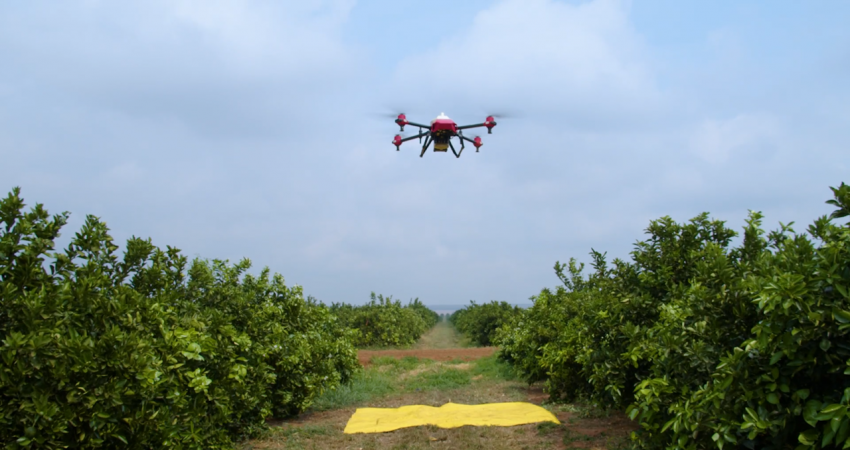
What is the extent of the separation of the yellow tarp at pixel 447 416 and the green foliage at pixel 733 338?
1865 mm

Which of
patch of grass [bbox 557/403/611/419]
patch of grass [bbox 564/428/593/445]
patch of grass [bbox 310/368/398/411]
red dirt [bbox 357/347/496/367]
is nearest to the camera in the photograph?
patch of grass [bbox 564/428/593/445]

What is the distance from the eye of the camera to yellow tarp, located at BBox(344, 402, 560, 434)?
809cm

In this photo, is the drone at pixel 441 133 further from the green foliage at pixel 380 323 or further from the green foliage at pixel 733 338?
Answer: the green foliage at pixel 380 323

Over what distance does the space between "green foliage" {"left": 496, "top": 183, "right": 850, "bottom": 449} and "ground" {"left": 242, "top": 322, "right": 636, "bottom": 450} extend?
1012 mm

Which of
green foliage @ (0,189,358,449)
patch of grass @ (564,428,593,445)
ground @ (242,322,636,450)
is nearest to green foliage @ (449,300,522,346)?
ground @ (242,322,636,450)

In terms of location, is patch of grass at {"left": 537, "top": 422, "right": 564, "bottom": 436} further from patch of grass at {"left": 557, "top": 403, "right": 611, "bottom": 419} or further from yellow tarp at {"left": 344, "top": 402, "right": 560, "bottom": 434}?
patch of grass at {"left": 557, "top": 403, "right": 611, "bottom": 419}

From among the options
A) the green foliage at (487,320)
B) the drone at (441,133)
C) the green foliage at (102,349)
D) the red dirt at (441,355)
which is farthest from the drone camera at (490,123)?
the green foliage at (487,320)

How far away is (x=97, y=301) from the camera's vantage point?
4457 millimetres

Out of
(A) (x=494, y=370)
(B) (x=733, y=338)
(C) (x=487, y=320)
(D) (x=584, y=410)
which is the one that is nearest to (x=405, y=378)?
(A) (x=494, y=370)

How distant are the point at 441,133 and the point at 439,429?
5.60 m

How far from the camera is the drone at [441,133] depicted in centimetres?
1075

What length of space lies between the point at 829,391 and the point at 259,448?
242 inches

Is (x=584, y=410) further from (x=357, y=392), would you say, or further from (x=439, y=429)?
(x=357, y=392)

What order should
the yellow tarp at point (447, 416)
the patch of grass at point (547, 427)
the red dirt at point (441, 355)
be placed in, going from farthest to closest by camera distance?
the red dirt at point (441, 355) < the yellow tarp at point (447, 416) < the patch of grass at point (547, 427)
